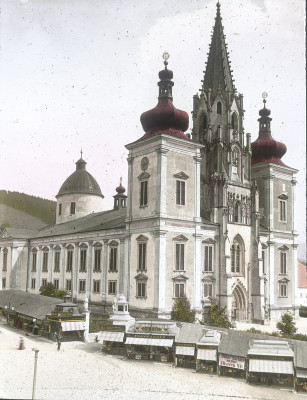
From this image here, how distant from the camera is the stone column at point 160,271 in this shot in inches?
1615

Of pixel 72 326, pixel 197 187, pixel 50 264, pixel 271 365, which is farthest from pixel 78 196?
pixel 271 365

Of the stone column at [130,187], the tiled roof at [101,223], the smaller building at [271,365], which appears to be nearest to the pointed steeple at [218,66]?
the stone column at [130,187]

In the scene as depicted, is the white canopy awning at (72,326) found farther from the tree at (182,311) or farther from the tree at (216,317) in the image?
the tree at (216,317)

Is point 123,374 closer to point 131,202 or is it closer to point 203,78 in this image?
point 131,202

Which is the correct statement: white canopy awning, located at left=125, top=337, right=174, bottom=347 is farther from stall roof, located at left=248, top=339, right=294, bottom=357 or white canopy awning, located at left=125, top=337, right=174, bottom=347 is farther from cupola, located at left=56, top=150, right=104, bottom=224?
cupola, located at left=56, top=150, right=104, bottom=224

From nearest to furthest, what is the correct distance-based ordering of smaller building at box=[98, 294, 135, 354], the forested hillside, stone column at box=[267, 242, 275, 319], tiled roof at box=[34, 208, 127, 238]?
smaller building at box=[98, 294, 135, 354] → tiled roof at box=[34, 208, 127, 238] → stone column at box=[267, 242, 275, 319] → the forested hillside

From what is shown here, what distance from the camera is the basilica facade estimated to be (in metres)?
43.0

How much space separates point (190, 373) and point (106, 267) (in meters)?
22.8

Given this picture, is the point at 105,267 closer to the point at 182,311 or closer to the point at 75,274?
the point at 75,274

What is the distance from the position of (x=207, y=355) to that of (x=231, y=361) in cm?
156

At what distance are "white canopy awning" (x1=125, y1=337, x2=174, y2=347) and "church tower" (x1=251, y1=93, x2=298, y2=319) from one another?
24.5 meters

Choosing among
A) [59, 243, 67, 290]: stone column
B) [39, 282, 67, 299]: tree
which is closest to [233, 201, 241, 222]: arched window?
[39, 282, 67, 299]: tree

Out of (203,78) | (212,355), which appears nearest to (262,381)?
(212,355)

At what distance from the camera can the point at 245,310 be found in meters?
48.4
